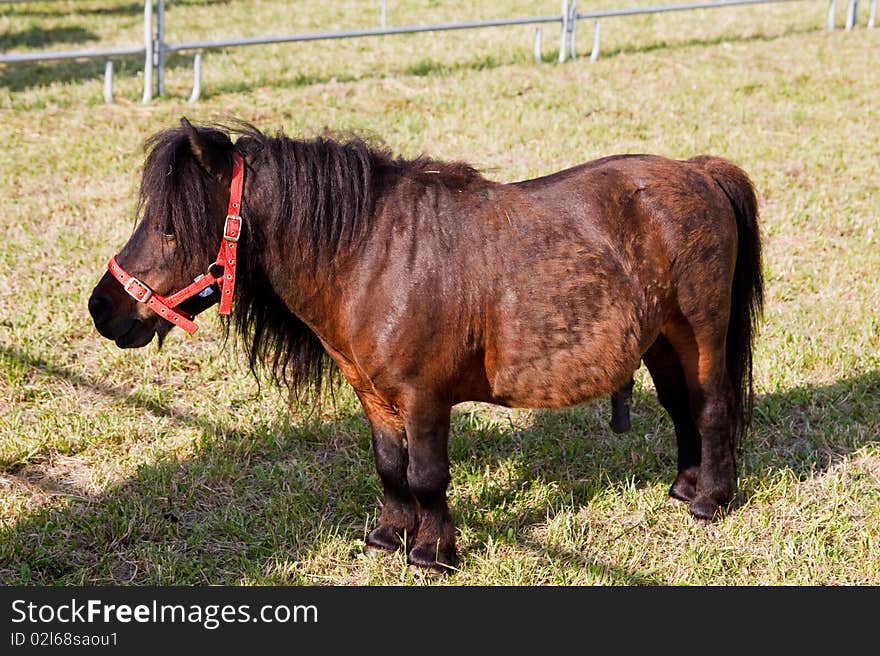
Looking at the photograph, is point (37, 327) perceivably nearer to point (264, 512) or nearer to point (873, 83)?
point (264, 512)

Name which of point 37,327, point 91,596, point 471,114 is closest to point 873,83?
point 471,114

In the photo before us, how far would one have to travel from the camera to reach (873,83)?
1174cm

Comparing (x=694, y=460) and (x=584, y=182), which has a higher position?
(x=584, y=182)

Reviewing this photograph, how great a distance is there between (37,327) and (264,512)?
2.39 meters

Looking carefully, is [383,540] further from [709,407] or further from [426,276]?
[709,407]

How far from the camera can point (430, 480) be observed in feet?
12.1

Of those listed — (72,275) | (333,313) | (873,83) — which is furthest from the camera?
(873,83)

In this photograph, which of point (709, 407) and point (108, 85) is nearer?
point (709, 407)

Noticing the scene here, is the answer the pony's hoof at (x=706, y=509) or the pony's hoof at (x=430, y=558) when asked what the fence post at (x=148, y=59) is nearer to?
the pony's hoof at (x=430, y=558)

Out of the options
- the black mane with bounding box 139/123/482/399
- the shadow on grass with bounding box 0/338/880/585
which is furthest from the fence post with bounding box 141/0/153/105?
the black mane with bounding box 139/123/482/399

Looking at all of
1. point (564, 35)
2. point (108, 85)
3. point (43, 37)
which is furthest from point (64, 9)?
point (564, 35)

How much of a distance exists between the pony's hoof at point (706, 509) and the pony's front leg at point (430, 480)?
1133 mm

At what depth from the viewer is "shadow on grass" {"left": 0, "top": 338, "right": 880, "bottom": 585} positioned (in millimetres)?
3939

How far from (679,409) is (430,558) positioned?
137cm
